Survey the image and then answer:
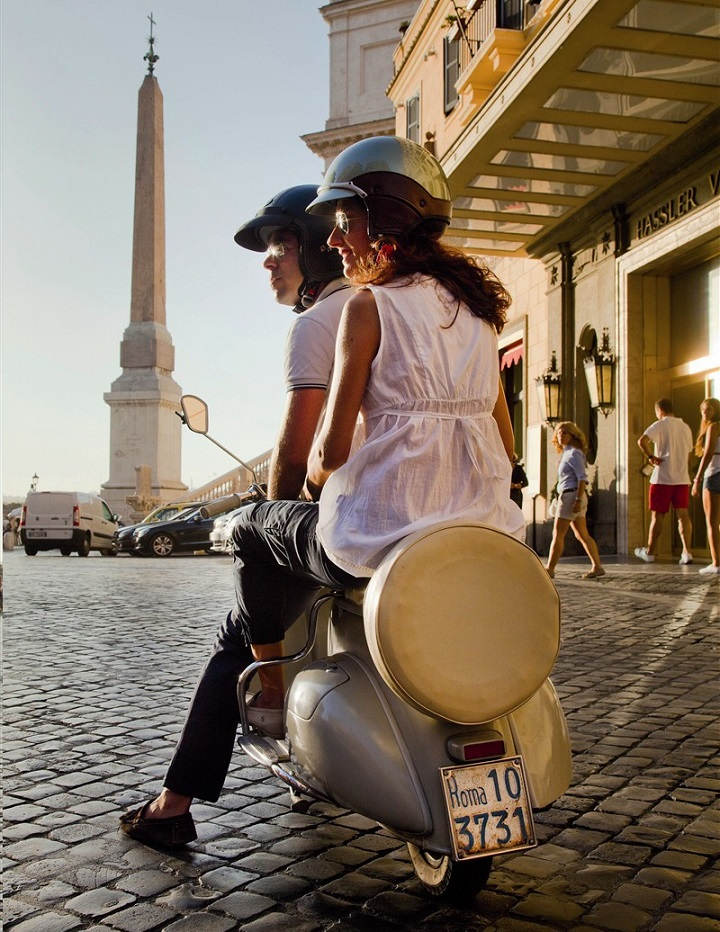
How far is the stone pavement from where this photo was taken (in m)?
2.21

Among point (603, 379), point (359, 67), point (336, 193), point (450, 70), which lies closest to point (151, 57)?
point (359, 67)

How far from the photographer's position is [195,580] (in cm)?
1279

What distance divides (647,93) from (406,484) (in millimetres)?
9705

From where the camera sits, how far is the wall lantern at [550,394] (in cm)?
1508

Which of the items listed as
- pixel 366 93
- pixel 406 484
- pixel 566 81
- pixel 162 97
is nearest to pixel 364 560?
pixel 406 484

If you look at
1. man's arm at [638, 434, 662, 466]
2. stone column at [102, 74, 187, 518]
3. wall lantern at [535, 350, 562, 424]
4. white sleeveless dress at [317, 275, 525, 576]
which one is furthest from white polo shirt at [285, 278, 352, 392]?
stone column at [102, 74, 187, 518]

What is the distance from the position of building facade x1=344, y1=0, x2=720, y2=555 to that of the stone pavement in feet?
22.0

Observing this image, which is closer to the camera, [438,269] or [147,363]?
[438,269]

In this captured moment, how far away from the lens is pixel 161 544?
21.7 m

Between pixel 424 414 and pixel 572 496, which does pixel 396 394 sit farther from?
pixel 572 496

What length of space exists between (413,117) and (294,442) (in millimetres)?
23068

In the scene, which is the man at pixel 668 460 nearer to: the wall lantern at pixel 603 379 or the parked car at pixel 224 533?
the wall lantern at pixel 603 379

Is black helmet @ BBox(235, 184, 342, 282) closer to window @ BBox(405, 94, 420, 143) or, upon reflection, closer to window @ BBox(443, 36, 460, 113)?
window @ BBox(443, 36, 460, 113)

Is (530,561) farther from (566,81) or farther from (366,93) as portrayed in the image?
(366,93)
